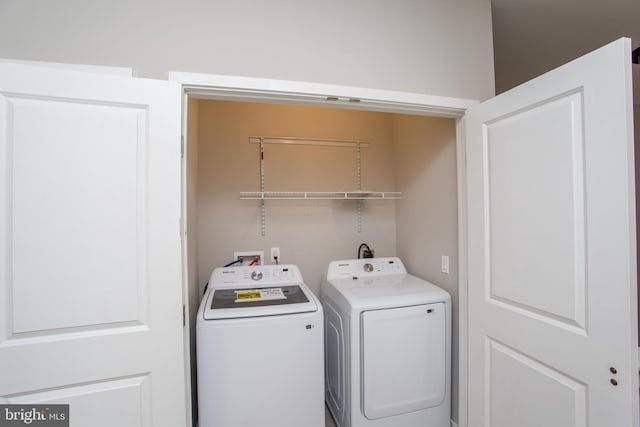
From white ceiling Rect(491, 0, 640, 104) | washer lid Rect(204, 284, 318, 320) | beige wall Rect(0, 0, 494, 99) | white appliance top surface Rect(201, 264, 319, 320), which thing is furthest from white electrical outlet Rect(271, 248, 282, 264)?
white ceiling Rect(491, 0, 640, 104)

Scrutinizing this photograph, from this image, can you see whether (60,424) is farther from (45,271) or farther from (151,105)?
(151,105)

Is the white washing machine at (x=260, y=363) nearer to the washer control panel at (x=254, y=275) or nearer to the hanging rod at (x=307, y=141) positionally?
the washer control panel at (x=254, y=275)

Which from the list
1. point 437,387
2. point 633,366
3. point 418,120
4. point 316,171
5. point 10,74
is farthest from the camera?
point 316,171

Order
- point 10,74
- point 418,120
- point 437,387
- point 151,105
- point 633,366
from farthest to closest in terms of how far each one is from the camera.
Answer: point 418,120 → point 437,387 → point 151,105 → point 10,74 → point 633,366

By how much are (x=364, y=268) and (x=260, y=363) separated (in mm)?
1113

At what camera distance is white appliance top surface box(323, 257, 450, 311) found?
170 cm

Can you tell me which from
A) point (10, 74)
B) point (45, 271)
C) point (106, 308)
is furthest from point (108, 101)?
point (106, 308)

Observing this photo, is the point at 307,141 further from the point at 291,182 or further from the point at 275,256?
the point at 275,256

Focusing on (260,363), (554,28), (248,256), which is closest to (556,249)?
(260,363)

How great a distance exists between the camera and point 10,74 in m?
0.98

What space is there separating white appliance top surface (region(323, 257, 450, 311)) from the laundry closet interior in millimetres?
158

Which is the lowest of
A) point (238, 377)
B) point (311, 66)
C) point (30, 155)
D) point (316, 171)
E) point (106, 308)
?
point (238, 377)

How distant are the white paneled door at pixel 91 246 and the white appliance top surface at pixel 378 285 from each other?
3.49ft

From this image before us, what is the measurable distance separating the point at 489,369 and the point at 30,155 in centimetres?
227
